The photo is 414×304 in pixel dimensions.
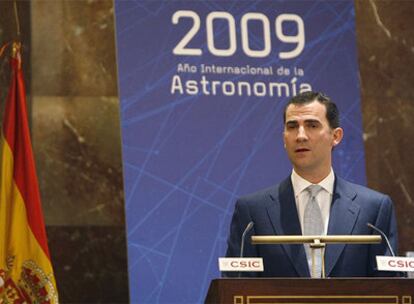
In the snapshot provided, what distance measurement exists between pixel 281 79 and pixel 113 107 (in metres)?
1.22

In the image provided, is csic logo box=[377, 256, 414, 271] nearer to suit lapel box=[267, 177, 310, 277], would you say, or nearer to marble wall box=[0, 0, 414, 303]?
suit lapel box=[267, 177, 310, 277]

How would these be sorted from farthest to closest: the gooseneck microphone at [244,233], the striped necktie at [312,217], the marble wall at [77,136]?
the marble wall at [77,136] < the striped necktie at [312,217] < the gooseneck microphone at [244,233]

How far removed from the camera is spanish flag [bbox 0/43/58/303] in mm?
6266

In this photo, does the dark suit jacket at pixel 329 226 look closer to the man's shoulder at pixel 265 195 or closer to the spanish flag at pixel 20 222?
the man's shoulder at pixel 265 195

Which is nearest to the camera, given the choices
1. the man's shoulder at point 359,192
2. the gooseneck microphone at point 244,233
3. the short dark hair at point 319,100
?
the gooseneck microphone at point 244,233

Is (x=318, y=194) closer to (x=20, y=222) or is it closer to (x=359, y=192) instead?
(x=359, y=192)

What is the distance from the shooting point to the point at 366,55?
784 cm

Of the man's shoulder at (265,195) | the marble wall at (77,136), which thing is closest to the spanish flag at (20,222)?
the marble wall at (77,136)

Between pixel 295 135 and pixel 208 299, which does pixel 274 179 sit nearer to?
pixel 295 135

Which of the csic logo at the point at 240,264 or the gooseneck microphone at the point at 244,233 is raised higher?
the gooseneck microphone at the point at 244,233

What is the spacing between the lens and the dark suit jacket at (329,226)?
496cm

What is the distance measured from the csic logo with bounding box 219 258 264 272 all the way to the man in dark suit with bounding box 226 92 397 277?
44 cm

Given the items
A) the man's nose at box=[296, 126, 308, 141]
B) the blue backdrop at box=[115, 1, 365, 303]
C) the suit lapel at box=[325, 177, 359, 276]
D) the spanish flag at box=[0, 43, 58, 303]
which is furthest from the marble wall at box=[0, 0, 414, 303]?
the suit lapel at box=[325, 177, 359, 276]

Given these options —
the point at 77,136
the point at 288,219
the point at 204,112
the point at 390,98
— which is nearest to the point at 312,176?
the point at 288,219
